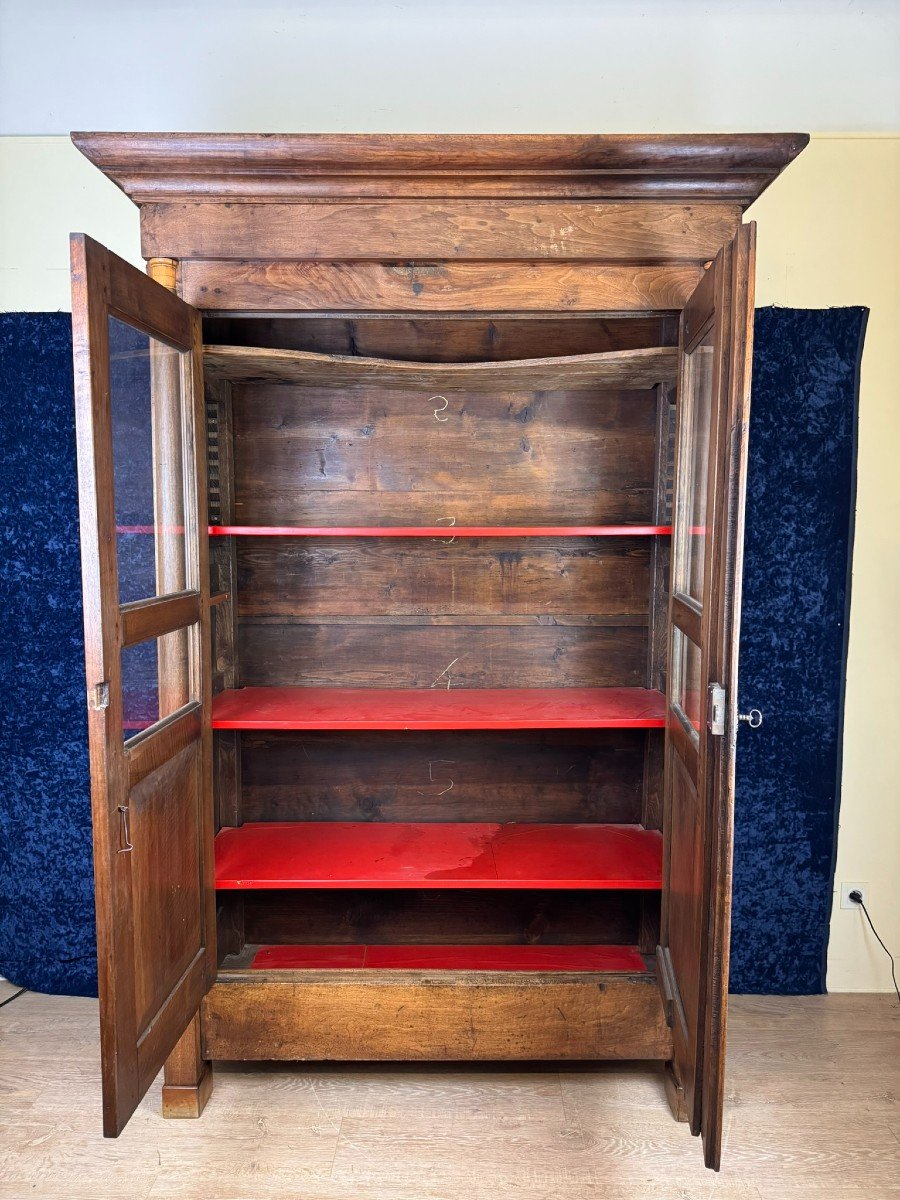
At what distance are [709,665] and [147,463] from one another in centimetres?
120

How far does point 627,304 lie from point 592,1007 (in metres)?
1.70

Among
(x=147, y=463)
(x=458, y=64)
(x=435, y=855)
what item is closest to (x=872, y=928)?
(x=435, y=855)

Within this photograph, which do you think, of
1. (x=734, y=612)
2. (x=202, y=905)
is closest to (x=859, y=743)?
(x=734, y=612)

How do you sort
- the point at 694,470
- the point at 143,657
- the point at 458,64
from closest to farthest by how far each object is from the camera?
the point at 143,657 < the point at 694,470 < the point at 458,64

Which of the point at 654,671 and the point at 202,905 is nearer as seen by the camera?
the point at 202,905

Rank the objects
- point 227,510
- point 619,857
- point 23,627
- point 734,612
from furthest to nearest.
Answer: point 23,627 → point 227,510 → point 619,857 → point 734,612

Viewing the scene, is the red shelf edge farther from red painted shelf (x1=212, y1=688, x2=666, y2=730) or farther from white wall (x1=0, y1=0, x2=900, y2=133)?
white wall (x1=0, y1=0, x2=900, y2=133)

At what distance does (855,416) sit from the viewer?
7.95 feet

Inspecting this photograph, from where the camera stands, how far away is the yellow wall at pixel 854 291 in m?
2.42

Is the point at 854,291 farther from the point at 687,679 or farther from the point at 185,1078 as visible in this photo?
the point at 185,1078

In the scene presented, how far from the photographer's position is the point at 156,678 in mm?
1775

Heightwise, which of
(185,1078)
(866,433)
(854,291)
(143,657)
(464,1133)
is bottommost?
(464,1133)

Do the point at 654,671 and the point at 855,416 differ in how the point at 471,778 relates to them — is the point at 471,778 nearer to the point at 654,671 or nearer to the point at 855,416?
the point at 654,671

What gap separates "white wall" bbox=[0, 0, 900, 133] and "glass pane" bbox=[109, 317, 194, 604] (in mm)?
1120
